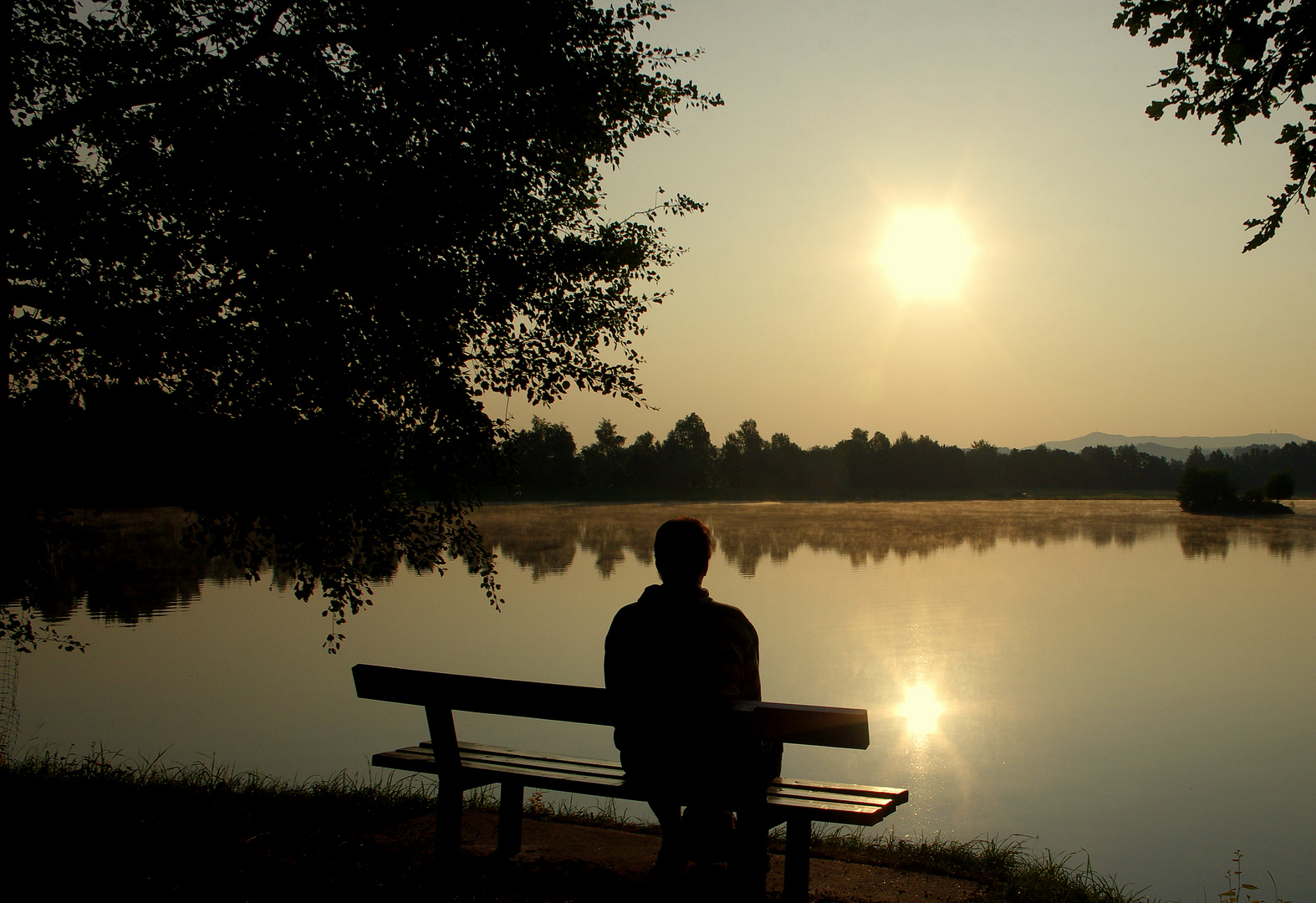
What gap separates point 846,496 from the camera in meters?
84.9

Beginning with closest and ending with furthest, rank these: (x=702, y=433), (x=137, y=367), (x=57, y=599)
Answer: (x=137, y=367), (x=57, y=599), (x=702, y=433)

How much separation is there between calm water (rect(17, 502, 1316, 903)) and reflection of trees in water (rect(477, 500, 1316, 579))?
370 centimetres

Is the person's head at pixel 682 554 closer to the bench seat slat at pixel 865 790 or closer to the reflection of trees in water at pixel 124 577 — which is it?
the bench seat slat at pixel 865 790

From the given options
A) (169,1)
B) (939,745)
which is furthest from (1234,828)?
(169,1)

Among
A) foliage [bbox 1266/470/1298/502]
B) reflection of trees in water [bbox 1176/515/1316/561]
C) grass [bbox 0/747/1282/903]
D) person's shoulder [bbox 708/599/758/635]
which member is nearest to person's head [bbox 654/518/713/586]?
person's shoulder [bbox 708/599/758/635]

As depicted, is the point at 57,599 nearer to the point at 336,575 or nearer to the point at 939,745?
the point at 336,575

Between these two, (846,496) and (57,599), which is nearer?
(57,599)

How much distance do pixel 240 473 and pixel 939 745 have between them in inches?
236

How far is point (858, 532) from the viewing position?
34.2 meters

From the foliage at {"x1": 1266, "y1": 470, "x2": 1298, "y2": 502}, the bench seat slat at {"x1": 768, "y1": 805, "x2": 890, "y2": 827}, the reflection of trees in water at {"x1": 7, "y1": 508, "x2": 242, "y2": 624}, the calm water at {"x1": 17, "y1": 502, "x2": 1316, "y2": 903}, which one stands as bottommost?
the reflection of trees in water at {"x1": 7, "y1": 508, "x2": 242, "y2": 624}

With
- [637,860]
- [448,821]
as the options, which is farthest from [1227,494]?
[448,821]

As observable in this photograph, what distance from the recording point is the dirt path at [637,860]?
12.7ft

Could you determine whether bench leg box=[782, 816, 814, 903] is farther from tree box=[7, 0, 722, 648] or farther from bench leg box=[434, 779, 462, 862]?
tree box=[7, 0, 722, 648]

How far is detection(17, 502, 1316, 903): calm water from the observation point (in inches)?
247
